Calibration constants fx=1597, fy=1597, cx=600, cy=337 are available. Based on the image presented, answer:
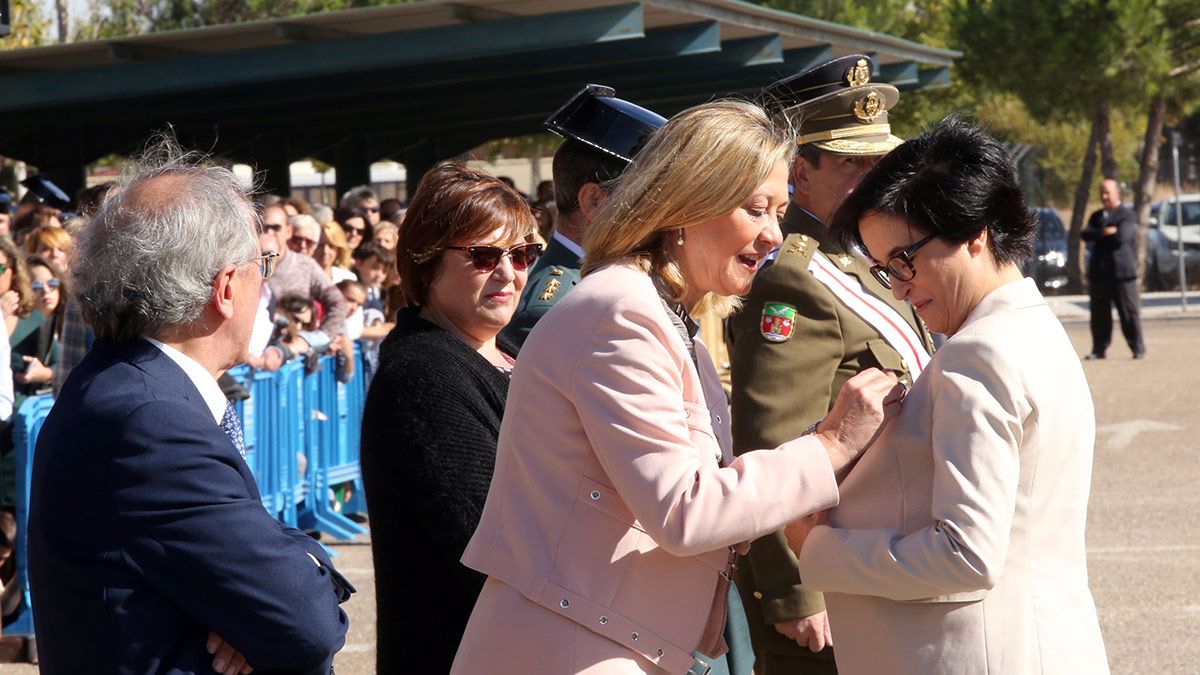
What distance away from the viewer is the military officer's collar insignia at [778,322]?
3707 millimetres

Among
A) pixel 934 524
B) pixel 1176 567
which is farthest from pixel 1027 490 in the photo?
pixel 1176 567

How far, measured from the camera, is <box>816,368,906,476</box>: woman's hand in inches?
107

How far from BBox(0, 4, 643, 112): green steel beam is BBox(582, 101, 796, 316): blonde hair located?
917 centimetres

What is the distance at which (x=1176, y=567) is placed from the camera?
26.1ft

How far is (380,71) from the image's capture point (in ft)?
45.0

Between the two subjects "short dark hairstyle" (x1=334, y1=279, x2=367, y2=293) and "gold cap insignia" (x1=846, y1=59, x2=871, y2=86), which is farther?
"short dark hairstyle" (x1=334, y1=279, x2=367, y2=293)

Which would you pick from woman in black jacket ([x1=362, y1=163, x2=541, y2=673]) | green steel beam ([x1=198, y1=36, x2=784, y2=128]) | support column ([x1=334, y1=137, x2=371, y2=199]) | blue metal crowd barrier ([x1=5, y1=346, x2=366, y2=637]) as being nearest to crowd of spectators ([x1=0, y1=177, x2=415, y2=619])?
blue metal crowd barrier ([x1=5, y1=346, x2=366, y2=637])

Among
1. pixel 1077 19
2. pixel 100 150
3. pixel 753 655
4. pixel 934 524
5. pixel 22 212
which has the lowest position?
pixel 1077 19

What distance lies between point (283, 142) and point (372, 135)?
5.36 ft

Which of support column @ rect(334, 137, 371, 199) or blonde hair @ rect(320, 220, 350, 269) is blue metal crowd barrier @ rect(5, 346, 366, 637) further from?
support column @ rect(334, 137, 371, 199)

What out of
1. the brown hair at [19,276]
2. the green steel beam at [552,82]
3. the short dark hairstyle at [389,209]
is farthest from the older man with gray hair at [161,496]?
the green steel beam at [552,82]

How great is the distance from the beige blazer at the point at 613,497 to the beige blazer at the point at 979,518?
18 cm

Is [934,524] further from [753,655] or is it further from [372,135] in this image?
[372,135]

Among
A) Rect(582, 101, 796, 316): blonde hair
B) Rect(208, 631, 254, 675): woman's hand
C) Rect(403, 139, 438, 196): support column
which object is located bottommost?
Rect(403, 139, 438, 196): support column
